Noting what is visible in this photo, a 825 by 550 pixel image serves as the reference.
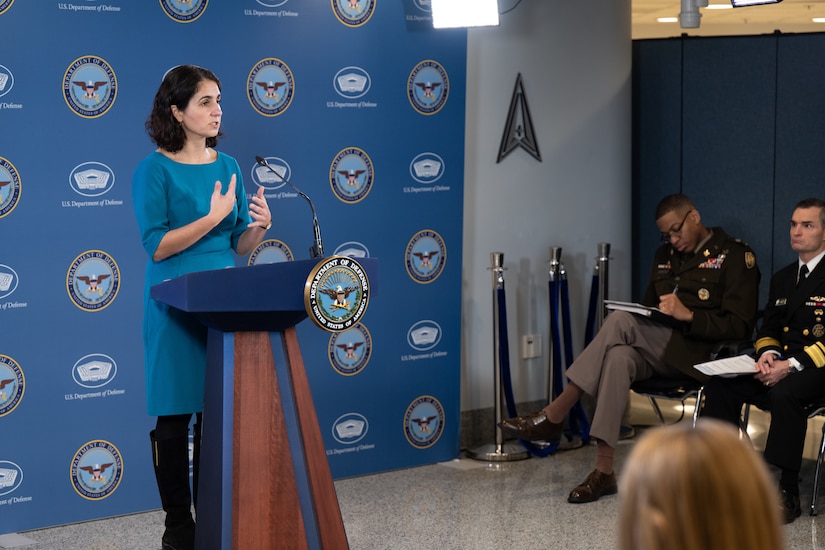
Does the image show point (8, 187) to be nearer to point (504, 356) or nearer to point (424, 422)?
point (424, 422)

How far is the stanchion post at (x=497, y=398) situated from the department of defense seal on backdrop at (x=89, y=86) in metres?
1.99

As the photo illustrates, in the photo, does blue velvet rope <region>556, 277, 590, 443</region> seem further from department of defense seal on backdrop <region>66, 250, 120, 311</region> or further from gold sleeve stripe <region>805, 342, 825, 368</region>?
department of defense seal on backdrop <region>66, 250, 120, 311</region>

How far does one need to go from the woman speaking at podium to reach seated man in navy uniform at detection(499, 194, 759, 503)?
184cm

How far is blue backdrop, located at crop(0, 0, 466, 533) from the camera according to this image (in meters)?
3.97

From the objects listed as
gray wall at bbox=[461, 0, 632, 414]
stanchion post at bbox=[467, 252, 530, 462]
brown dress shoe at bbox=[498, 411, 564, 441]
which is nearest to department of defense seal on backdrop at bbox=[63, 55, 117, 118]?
gray wall at bbox=[461, 0, 632, 414]

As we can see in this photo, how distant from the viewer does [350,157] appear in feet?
15.4

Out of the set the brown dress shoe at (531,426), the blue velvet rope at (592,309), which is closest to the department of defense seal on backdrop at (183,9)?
the brown dress shoe at (531,426)

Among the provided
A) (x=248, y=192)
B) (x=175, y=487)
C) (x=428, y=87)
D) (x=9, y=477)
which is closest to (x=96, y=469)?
(x=9, y=477)

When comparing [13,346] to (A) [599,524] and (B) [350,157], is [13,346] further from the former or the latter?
(A) [599,524]

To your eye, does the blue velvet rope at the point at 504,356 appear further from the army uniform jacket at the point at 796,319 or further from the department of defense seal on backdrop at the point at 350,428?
the army uniform jacket at the point at 796,319

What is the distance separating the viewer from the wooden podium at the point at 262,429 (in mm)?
2799

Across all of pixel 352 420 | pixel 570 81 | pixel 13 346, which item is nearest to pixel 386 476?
pixel 352 420

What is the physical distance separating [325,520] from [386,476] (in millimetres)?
2002

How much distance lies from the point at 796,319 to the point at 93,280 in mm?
2999
